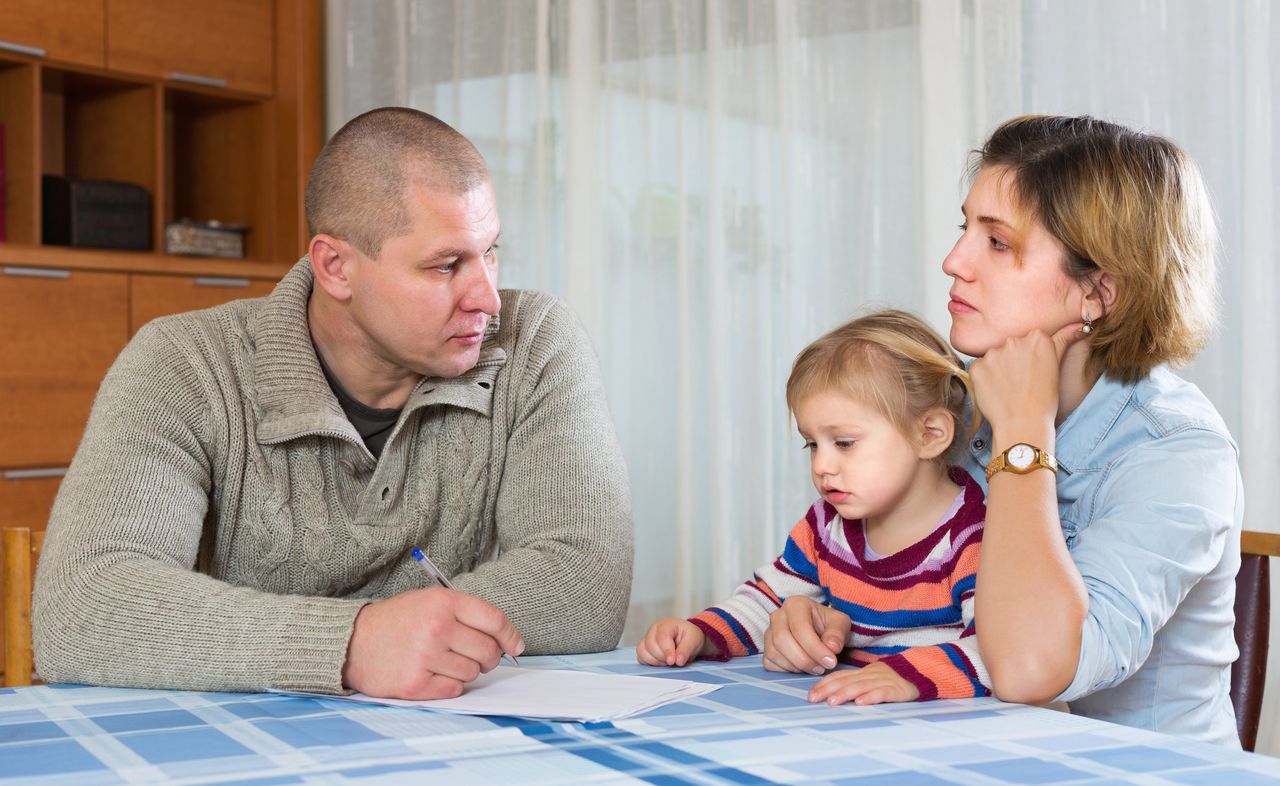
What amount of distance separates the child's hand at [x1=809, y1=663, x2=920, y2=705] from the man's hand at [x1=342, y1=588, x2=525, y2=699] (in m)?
0.28

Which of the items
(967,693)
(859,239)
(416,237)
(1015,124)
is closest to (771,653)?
(967,693)

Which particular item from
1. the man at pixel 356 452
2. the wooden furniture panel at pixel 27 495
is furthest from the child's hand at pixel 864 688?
the wooden furniture panel at pixel 27 495

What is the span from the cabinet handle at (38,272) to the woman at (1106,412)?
8.62 ft

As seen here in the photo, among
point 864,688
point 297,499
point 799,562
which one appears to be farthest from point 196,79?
point 864,688

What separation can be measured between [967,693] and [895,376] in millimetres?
329

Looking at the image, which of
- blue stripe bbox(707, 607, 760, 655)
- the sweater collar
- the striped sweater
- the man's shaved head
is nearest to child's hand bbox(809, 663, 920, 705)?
the striped sweater

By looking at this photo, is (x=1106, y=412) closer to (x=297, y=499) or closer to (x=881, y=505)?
(x=881, y=505)

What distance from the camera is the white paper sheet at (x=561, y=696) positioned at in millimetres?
1110

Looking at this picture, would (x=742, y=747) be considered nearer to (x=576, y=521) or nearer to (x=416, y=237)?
(x=576, y=521)

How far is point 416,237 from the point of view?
5.63 feet

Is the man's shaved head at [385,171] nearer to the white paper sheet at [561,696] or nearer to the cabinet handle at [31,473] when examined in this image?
the white paper sheet at [561,696]

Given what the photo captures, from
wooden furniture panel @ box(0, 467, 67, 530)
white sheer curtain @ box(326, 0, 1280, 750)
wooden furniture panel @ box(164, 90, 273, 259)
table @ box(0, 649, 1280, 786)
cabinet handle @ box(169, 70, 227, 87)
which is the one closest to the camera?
table @ box(0, 649, 1280, 786)

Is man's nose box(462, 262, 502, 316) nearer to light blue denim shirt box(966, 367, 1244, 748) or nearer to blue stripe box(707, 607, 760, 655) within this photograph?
blue stripe box(707, 607, 760, 655)

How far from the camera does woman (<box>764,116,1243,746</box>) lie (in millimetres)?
1228
